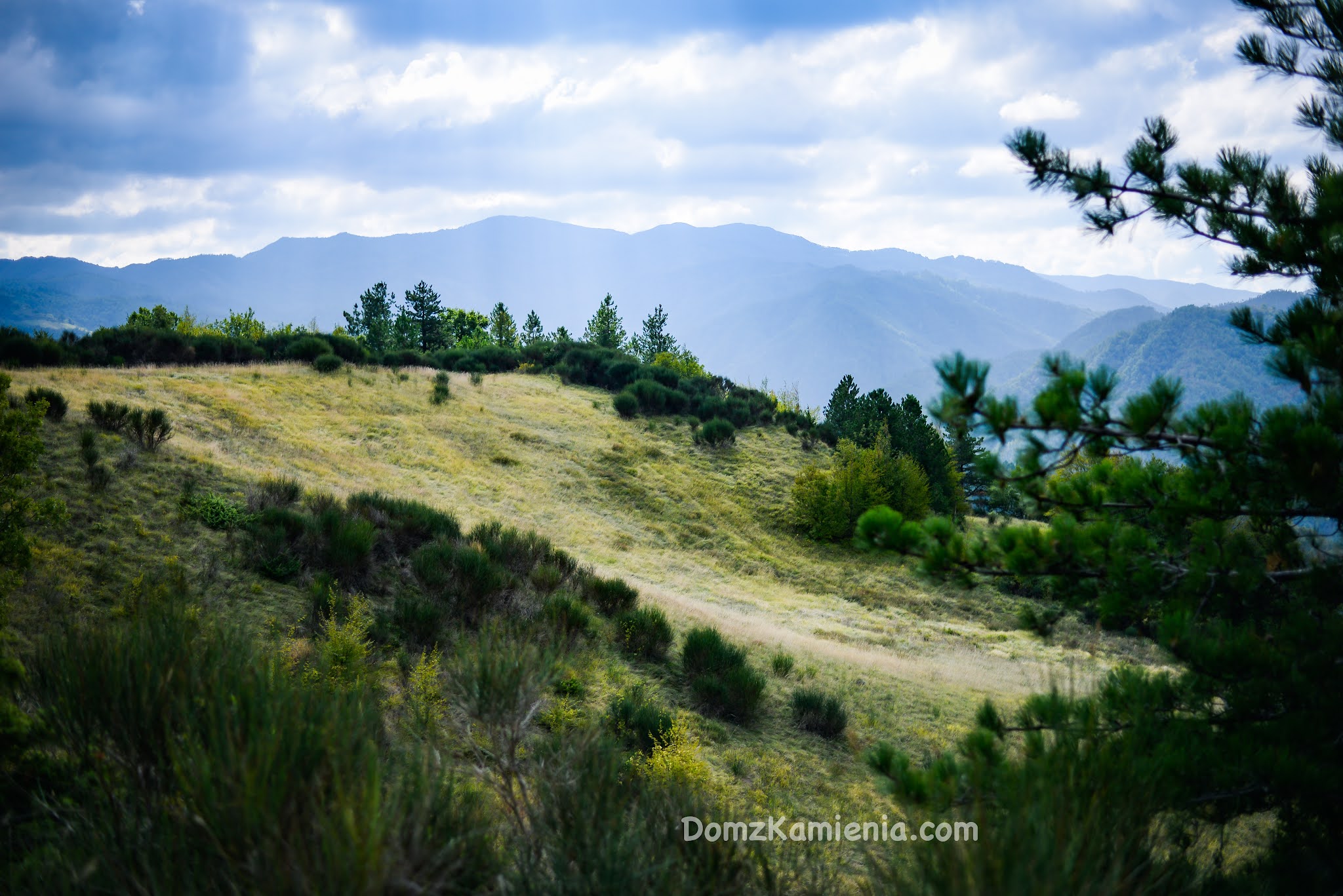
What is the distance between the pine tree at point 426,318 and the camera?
5647 cm

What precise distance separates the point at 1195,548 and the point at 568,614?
24.2 feet

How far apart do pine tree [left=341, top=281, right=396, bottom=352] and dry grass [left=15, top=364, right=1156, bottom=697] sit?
88.7ft

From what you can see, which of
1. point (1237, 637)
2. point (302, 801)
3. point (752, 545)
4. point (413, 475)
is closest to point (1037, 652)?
point (752, 545)

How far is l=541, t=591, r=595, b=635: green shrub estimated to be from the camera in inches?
368

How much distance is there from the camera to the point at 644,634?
10.1 meters

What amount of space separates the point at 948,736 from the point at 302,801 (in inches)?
353

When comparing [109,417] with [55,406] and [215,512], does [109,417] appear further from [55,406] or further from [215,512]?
[215,512]

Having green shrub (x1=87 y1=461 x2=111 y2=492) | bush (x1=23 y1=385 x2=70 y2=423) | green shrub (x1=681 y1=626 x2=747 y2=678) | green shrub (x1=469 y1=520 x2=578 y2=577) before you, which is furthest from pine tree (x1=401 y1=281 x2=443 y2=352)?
green shrub (x1=681 y1=626 x2=747 y2=678)

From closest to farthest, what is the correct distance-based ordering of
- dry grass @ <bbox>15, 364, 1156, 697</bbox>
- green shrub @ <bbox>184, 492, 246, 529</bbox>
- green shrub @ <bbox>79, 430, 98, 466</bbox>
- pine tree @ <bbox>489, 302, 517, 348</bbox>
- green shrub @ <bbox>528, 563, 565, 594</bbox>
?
green shrub @ <bbox>184, 492, 246, 529</bbox>
green shrub @ <bbox>79, 430, 98, 466</bbox>
green shrub @ <bbox>528, 563, 565, 594</bbox>
dry grass @ <bbox>15, 364, 1156, 697</bbox>
pine tree @ <bbox>489, 302, 517, 348</bbox>

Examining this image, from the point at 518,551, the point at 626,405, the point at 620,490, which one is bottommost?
the point at 620,490

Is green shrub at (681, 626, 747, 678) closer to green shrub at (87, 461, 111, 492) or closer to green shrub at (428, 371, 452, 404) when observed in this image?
green shrub at (87, 461, 111, 492)

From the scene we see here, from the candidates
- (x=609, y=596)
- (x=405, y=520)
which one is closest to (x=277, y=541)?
(x=405, y=520)

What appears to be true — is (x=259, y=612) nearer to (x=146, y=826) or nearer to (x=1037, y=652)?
(x=146, y=826)

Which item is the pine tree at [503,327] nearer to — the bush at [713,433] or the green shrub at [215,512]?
the bush at [713,433]
